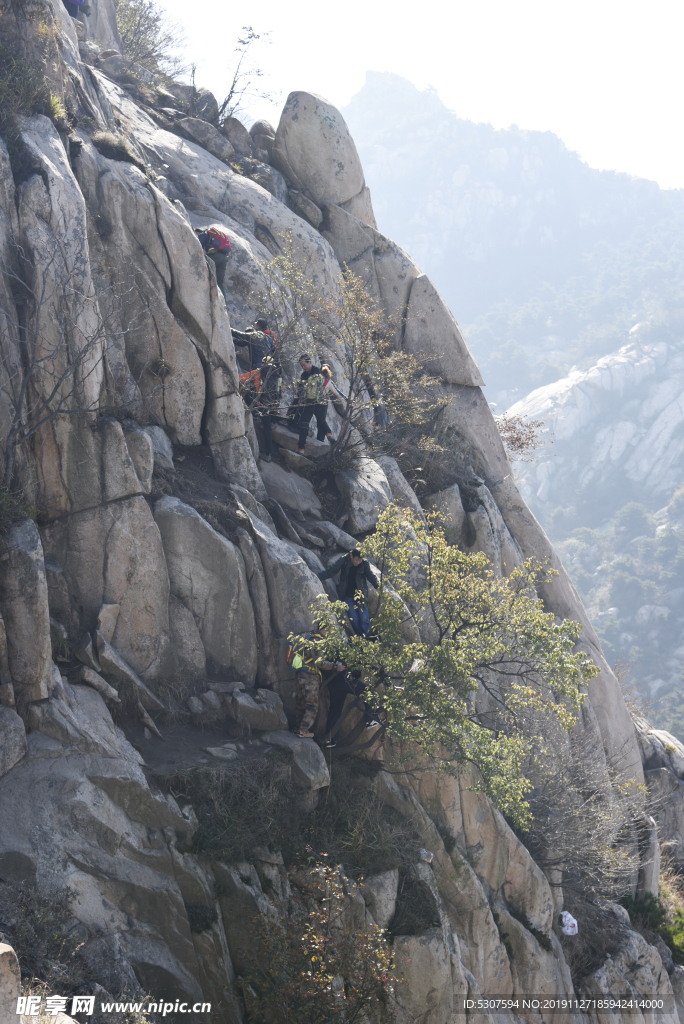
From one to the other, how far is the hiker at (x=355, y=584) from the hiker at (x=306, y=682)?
658 mm

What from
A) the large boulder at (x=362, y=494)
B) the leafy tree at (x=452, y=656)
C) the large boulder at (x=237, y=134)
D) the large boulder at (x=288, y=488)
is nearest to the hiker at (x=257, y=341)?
the large boulder at (x=288, y=488)

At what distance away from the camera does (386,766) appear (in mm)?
11641

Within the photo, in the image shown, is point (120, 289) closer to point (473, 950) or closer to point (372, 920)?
point (372, 920)

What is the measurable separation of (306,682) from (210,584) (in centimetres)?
225

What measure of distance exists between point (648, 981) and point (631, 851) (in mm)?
2993

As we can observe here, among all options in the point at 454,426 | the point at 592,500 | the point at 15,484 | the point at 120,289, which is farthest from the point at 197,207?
the point at 592,500

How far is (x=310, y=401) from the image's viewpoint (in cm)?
1472

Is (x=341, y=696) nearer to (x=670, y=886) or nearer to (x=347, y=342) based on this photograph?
(x=347, y=342)

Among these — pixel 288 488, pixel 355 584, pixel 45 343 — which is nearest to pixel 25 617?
pixel 45 343

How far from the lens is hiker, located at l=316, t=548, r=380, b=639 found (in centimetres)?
1133

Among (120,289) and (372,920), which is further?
(120,289)

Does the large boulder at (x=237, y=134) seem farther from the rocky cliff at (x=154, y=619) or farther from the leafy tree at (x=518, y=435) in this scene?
the leafy tree at (x=518, y=435)

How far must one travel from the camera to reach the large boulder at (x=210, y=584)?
11.1 meters

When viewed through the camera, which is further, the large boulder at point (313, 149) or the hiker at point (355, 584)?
the large boulder at point (313, 149)
